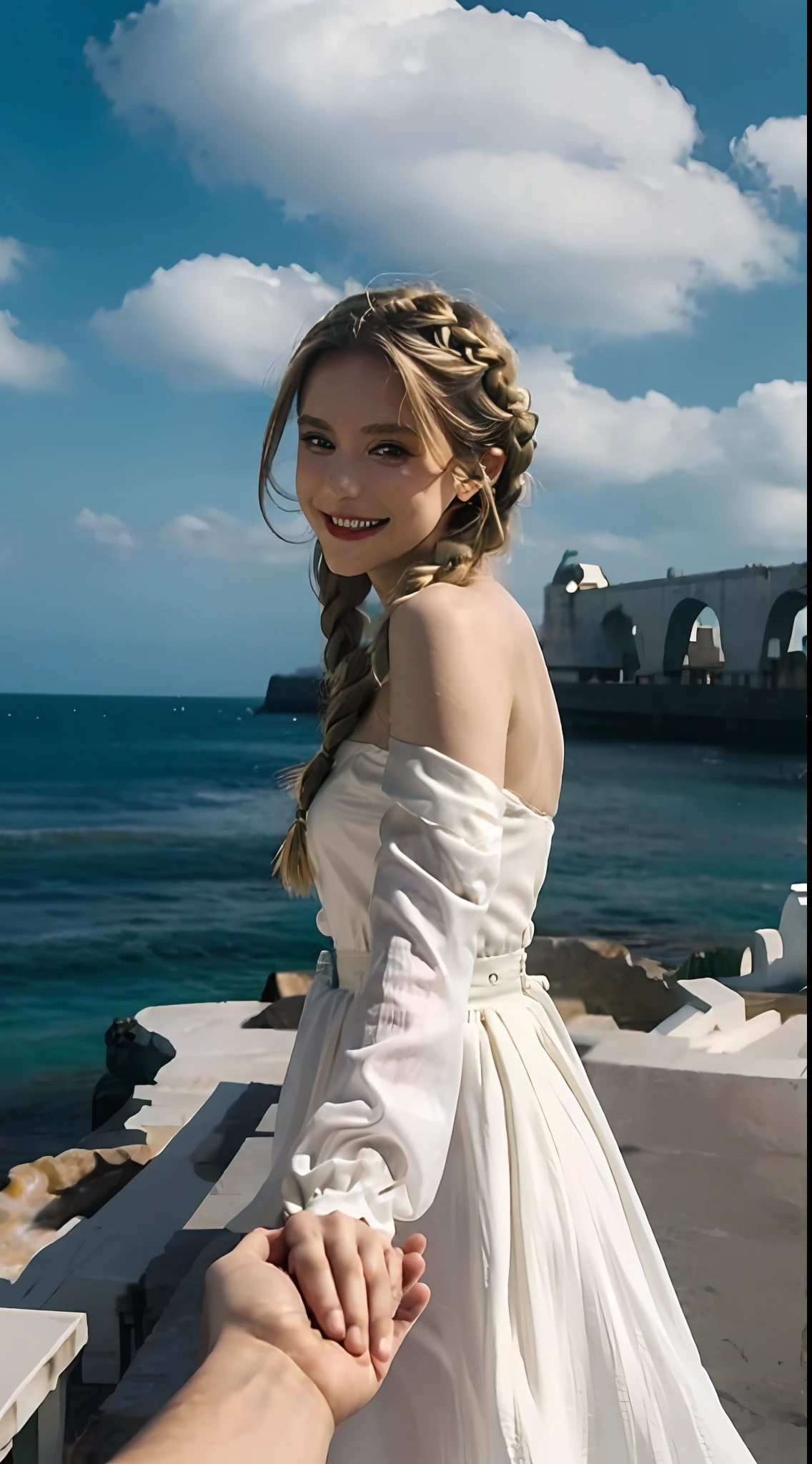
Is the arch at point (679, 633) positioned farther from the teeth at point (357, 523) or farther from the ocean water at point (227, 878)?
the teeth at point (357, 523)

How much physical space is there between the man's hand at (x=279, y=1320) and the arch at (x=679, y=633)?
80.0 feet

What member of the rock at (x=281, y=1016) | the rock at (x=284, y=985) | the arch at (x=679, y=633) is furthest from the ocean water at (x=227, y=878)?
the rock at (x=281, y=1016)

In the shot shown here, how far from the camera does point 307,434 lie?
1.10 m

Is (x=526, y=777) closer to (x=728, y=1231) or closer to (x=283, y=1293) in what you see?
(x=283, y=1293)

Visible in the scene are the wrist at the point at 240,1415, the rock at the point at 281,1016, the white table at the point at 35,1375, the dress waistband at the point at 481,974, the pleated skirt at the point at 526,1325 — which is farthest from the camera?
the rock at the point at 281,1016

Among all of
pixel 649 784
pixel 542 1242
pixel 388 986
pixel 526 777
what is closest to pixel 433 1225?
pixel 542 1242

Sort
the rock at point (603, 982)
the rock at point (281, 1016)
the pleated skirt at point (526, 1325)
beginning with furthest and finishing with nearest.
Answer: the rock at point (603, 982) < the rock at point (281, 1016) < the pleated skirt at point (526, 1325)

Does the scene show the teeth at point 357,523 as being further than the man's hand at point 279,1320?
Yes

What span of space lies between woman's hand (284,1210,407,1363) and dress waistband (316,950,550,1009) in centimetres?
30

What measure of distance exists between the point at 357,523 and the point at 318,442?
8cm

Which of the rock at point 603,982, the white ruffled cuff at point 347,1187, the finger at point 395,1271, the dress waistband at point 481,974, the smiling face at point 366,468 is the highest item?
the smiling face at point 366,468

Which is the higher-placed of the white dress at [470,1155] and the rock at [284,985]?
the white dress at [470,1155]

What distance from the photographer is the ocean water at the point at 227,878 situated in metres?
34.1

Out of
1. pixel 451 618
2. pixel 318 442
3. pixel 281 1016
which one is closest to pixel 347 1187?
pixel 451 618
